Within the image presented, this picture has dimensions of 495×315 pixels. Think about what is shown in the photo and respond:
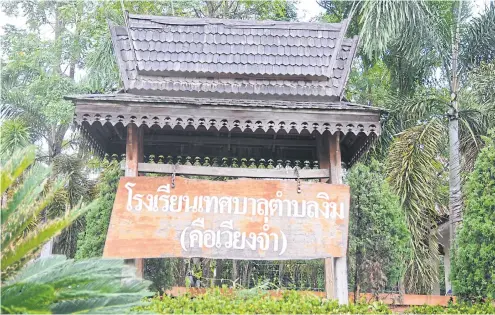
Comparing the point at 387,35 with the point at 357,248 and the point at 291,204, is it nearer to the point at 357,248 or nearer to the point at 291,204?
the point at 357,248

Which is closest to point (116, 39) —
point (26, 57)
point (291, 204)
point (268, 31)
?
point (268, 31)

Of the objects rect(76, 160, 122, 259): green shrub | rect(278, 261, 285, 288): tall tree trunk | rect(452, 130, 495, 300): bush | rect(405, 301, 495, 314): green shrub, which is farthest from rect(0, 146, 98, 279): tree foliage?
rect(278, 261, 285, 288): tall tree trunk

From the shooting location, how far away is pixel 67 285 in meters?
5.18

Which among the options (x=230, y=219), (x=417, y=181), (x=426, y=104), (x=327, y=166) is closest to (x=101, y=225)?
(x=230, y=219)

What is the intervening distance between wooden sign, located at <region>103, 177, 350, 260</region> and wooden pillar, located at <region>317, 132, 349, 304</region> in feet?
0.91

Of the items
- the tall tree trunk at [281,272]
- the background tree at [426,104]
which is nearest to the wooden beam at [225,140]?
the background tree at [426,104]

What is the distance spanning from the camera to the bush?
8656 mm

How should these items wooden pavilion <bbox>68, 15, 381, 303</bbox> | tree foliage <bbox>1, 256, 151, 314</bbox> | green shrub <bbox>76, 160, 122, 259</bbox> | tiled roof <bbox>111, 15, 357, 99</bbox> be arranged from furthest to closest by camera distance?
1. green shrub <bbox>76, 160, 122, 259</bbox>
2. tiled roof <bbox>111, 15, 357, 99</bbox>
3. wooden pavilion <bbox>68, 15, 381, 303</bbox>
4. tree foliage <bbox>1, 256, 151, 314</bbox>

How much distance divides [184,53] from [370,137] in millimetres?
3067

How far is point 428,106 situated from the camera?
1562 centimetres

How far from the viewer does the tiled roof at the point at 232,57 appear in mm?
8992

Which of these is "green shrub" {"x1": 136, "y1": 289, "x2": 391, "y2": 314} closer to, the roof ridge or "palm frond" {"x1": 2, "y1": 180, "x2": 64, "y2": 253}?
"palm frond" {"x1": 2, "y1": 180, "x2": 64, "y2": 253}

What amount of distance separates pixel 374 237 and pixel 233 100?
14.2 ft

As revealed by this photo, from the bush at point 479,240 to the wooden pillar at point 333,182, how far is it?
1.95m
